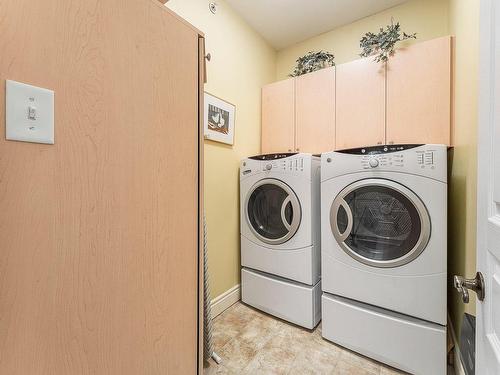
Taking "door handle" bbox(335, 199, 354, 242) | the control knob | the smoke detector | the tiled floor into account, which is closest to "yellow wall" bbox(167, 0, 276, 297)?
the smoke detector

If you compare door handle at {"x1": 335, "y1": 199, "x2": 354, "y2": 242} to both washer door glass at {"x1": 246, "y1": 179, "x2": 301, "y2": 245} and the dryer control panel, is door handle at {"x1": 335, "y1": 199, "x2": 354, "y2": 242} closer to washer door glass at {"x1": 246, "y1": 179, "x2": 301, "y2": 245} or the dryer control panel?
the dryer control panel

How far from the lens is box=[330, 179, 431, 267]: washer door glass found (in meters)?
1.31

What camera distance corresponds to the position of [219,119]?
1931 mm

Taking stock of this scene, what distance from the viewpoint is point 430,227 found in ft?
4.16

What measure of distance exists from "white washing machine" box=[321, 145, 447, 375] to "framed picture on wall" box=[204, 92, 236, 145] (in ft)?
2.79

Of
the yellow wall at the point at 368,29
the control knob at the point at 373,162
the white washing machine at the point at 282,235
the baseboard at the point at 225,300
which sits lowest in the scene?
the baseboard at the point at 225,300

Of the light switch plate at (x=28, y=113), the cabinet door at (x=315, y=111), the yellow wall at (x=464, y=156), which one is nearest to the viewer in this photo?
the light switch plate at (x=28, y=113)

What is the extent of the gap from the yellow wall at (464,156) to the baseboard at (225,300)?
1.54m

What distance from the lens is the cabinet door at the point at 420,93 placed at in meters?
1.53

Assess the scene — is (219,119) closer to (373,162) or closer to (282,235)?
(282,235)

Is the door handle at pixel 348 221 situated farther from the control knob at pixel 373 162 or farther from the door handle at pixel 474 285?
the door handle at pixel 474 285

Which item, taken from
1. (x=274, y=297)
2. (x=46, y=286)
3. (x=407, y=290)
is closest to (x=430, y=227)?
(x=407, y=290)

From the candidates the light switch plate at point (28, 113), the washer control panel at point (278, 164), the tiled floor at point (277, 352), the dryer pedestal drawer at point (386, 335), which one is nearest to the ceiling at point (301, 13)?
the washer control panel at point (278, 164)

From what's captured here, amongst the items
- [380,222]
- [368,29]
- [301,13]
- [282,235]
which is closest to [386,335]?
[380,222]
